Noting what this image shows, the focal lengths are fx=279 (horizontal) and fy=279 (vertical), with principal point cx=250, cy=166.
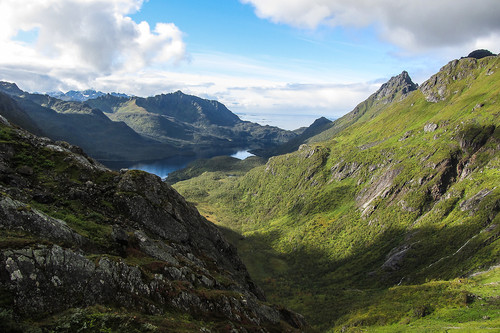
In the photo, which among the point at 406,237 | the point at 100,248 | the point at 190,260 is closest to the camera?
the point at 100,248

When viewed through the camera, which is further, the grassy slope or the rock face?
the grassy slope

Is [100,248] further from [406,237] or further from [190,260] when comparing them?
[406,237]

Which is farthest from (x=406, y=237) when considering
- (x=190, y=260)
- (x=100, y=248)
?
(x=100, y=248)

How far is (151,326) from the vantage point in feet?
73.3

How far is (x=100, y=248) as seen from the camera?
1271 inches

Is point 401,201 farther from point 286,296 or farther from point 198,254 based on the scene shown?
point 198,254

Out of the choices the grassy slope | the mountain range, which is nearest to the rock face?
the mountain range

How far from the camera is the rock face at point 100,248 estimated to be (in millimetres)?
21562

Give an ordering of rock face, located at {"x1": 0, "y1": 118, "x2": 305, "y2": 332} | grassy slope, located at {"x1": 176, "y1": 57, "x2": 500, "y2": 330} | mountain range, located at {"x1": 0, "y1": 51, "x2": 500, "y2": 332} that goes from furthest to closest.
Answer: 1. grassy slope, located at {"x1": 176, "y1": 57, "x2": 500, "y2": 330}
2. mountain range, located at {"x1": 0, "y1": 51, "x2": 500, "y2": 332}
3. rock face, located at {"x1": 0, "y1": 118, "x2": 305, "y2": 332}

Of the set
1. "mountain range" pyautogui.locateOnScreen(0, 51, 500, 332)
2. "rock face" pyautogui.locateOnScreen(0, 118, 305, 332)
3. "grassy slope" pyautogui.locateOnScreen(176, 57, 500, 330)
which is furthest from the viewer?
"grassy slope" pyautogui.locateOnScreen(176, 57, 500, 330)

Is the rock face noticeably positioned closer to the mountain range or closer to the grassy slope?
the mountain range

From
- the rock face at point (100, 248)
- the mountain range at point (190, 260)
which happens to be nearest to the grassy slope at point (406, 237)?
the mountain range at point (190, 260)

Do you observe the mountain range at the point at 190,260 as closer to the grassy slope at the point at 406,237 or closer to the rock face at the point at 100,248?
the rock face at the point at 100,248

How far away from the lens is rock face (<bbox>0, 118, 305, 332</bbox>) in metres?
21.6
